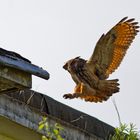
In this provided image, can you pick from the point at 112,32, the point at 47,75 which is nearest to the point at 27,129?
the point at 47,75

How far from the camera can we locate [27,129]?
718 cm

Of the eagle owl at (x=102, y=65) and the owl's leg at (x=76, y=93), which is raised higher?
the eagle owl at (x=102, y=65)

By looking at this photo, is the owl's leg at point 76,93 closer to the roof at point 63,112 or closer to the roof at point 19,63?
the roof at point 63,112

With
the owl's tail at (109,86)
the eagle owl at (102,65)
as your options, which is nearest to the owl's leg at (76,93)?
the eagle owl at (102,65)

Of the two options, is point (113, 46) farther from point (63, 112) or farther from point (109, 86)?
point (63, 112)

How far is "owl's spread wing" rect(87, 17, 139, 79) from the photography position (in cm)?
939

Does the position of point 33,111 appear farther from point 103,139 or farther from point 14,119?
point 103,139

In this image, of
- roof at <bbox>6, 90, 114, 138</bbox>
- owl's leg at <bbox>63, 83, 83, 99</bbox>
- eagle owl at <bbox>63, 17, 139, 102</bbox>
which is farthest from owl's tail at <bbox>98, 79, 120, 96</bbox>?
roof at <bbox>6, 90, 114, 138</bbox>

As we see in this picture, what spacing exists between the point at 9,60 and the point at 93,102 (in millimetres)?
3645

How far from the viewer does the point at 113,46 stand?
9828mm

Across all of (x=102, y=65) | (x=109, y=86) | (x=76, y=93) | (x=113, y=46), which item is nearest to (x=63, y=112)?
(x=76, y=93)

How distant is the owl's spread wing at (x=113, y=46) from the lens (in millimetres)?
9391

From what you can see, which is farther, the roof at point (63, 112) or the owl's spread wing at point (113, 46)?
the owl's spread wing at point (113, 46)

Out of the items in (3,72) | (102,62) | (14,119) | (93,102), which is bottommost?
(3,72)
